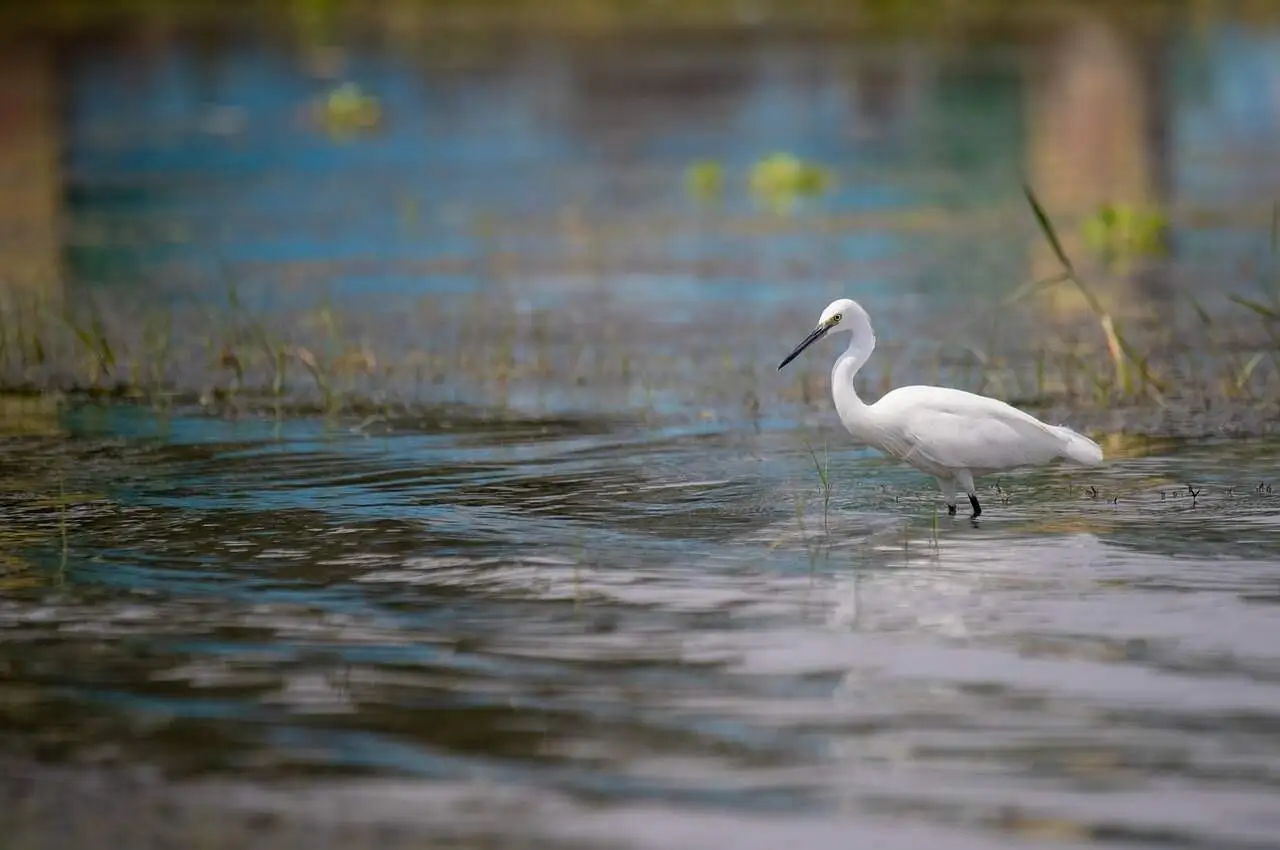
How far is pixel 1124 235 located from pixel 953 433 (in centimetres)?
1208

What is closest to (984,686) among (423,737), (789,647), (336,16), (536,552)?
(789,647)

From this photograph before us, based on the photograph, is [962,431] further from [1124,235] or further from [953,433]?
[1124,235]

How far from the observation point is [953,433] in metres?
10.5

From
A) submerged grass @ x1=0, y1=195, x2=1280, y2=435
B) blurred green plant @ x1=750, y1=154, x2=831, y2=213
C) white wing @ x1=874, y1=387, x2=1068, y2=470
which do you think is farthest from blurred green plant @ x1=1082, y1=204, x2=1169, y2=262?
white wing @ x1=874, y1=387, x2=1068, y2=470

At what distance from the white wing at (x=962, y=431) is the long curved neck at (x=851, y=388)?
0.26ft

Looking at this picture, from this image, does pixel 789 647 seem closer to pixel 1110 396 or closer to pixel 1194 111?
pixel 1110 396

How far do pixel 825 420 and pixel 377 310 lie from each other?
6.29 metres

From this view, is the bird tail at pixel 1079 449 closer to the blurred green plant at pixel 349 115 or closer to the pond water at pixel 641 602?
the pond water at pixel 641 602

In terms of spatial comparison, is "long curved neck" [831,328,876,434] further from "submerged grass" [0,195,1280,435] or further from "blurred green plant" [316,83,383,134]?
"blurred green plant" [316,83,383,134]

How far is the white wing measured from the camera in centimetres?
1048

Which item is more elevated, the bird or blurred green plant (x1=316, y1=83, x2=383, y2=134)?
blurred green plant (x1=316, y1=83, x2=383, y2=134)

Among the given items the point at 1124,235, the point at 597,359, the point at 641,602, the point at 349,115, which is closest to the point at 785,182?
the point at 1124,235

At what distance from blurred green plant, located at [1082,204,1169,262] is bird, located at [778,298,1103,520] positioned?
10.9 meters

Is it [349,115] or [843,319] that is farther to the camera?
[349,115]
